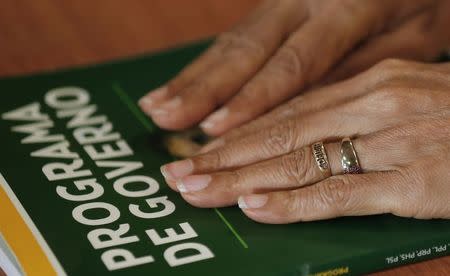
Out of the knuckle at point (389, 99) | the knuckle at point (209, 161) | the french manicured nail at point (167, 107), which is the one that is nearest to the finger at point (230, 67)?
the french manicured nail at point (167, 107)

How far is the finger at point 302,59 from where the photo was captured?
1040mm

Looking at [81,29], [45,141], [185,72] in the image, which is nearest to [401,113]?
[185,72]

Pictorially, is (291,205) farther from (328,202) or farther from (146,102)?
(146,102)

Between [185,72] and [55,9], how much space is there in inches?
13.7

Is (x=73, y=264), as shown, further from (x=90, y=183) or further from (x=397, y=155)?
(x=397, y=155)

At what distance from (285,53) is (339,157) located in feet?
0.86

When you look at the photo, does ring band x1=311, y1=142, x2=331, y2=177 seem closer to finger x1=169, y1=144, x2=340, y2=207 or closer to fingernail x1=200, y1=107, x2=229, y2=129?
finger x1=169, y1=144, x2=340, y2=207

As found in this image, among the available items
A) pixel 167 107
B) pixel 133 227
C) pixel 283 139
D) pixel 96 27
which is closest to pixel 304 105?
pixel 283 139

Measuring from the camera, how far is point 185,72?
1108mm

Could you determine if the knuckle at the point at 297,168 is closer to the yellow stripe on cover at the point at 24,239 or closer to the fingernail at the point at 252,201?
the fingernail at the point at 252,201

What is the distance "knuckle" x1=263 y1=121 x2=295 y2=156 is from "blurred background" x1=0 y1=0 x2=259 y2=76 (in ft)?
1.28

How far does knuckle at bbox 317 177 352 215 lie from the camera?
32.8 inches

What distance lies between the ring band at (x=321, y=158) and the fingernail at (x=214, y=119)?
0.17 m

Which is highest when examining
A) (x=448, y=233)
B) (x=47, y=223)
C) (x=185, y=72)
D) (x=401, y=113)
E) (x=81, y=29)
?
(x=81, y=29)
